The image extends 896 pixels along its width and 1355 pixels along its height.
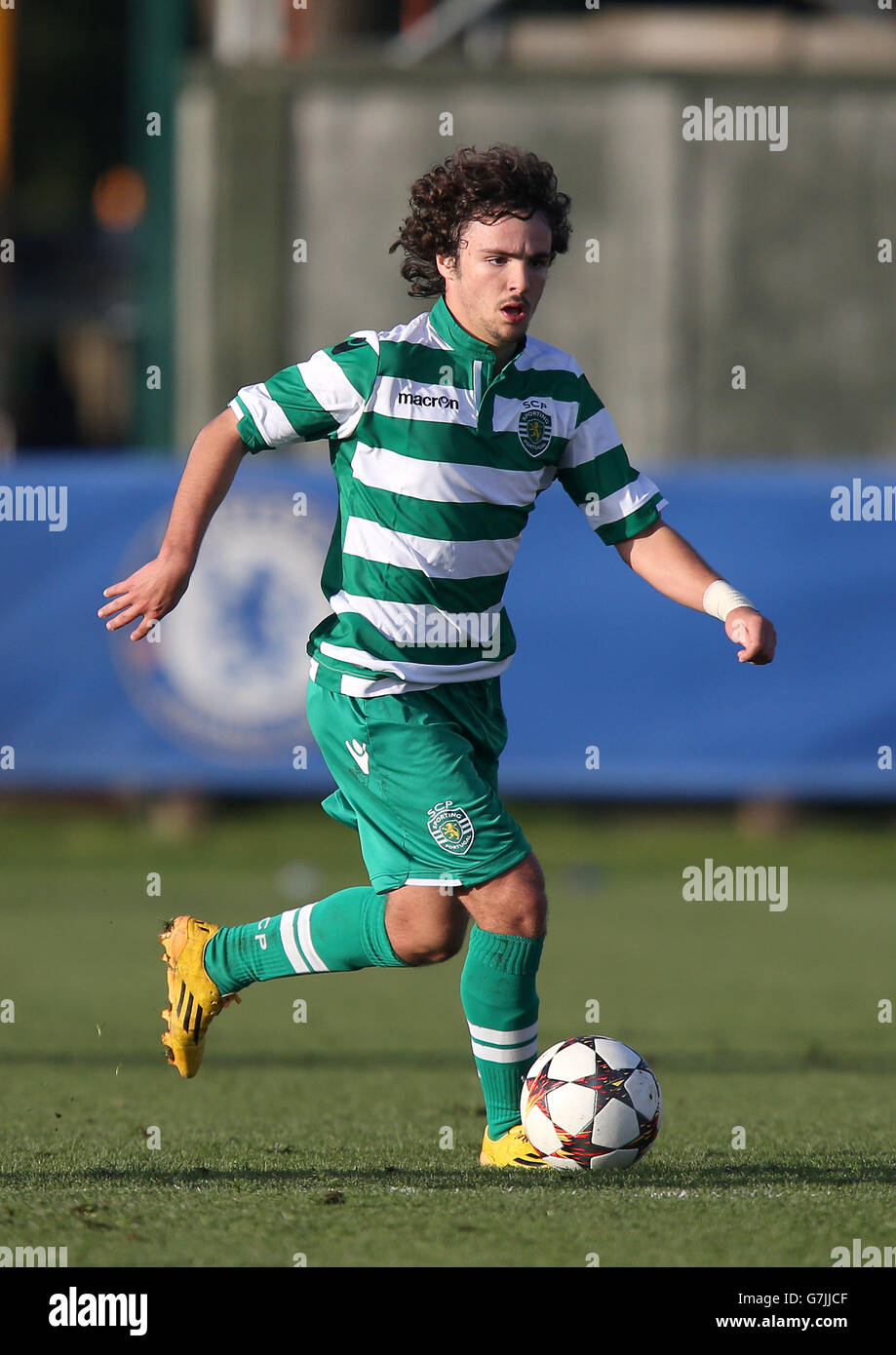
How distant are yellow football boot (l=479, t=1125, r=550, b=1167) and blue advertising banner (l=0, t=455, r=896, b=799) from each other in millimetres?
7379

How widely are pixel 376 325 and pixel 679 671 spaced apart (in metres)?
4.68

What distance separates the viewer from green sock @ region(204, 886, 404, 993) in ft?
17.0

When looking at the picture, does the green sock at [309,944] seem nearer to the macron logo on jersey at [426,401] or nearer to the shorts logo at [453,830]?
the shorts logo at [453,830]

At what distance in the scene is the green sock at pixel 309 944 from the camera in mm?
5191

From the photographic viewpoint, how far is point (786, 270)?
16.0 metres

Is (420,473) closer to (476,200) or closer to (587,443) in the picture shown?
(587,443)

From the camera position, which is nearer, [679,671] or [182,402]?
[679,671]

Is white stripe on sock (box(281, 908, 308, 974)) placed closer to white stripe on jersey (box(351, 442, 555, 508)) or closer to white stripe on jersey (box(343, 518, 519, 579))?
white stripe on jersey (box(343, 518, 519, 579))

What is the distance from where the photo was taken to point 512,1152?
17.0 ft

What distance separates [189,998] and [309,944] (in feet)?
1.25

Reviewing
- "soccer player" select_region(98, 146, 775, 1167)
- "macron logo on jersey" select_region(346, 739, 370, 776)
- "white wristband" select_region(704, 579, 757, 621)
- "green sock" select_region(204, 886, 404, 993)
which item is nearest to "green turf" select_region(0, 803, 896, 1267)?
"green sock" select_region(204, 886, 404, 993)
